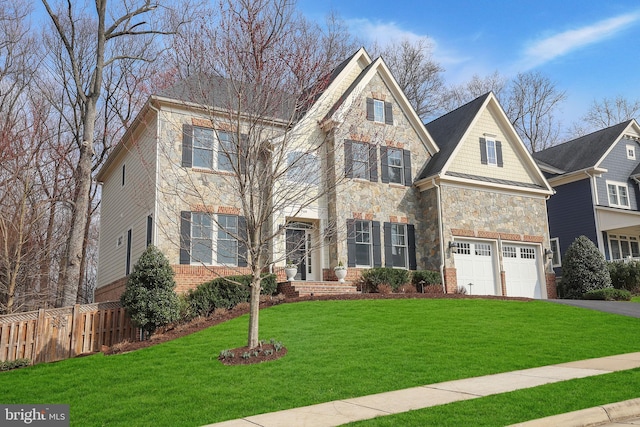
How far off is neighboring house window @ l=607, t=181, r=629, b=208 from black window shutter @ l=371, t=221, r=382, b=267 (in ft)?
47.4

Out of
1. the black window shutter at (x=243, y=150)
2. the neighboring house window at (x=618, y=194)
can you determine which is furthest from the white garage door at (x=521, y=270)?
the black window shutter at (x=243, y=150)

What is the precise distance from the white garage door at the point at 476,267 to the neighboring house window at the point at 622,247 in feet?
29.9

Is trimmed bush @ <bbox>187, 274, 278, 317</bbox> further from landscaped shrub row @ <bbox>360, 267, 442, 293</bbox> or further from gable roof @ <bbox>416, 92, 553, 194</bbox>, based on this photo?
gable roof @ <bbox>416, 92, 553, 194</bbox>

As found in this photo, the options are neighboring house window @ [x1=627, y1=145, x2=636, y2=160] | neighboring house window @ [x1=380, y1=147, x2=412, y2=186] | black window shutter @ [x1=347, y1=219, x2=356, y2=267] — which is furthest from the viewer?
neighboring house window @ [x1=627, y1=145, x2=636, y2=160]

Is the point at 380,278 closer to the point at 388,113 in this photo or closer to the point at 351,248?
the point at 351,248

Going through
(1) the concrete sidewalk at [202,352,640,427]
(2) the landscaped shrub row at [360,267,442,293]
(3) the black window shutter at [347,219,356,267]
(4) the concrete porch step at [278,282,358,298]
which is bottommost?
(1) the concrete sidewalk at [202,352,640,427]

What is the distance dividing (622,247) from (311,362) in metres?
24.0

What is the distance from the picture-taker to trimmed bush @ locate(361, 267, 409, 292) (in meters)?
18.4

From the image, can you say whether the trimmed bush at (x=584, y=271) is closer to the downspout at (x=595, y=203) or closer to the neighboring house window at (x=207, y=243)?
the downspout at (x=595, y=203)

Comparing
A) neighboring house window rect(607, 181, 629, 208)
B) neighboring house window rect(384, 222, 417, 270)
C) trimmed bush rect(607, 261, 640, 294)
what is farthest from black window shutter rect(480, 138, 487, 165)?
neighboring house window rect(607, 181, 629, 208)

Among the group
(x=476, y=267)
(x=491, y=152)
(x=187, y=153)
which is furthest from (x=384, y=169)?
(x=187, y=153)

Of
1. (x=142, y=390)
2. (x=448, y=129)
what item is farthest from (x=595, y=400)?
(x=448, y=129)

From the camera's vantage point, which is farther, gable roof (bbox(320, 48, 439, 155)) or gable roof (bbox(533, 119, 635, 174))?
gable roof (bbox(533, 119, 635, 174))

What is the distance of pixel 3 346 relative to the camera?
12.1 metres
